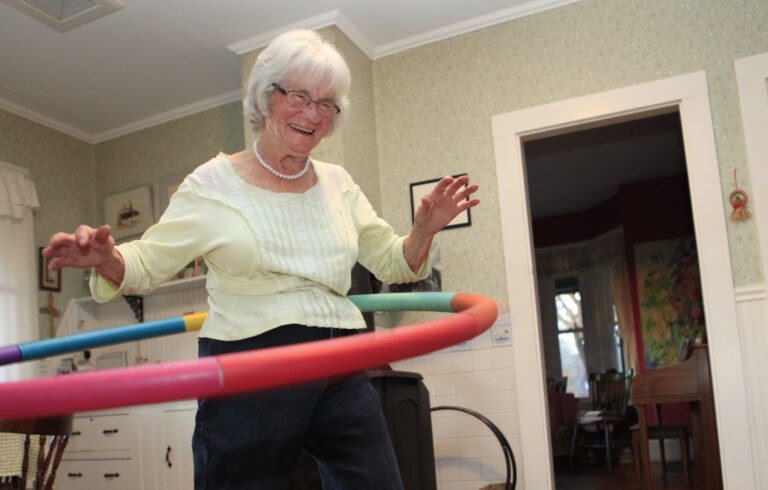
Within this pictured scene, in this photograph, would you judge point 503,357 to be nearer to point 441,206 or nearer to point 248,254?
point 441,206

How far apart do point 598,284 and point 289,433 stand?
9.87m

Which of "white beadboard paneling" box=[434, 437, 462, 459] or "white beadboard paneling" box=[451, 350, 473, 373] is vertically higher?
"white beadboard paneling" box=[451, 350, 473, 373]

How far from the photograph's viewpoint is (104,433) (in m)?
4.93

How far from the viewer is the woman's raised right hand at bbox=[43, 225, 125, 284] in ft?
4.43

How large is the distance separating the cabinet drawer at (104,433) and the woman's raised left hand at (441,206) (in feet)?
12.1

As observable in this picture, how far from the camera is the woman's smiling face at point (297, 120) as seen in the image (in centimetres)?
162

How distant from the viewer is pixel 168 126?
566 centimetres

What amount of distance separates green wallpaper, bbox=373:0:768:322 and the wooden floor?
2.61 meters

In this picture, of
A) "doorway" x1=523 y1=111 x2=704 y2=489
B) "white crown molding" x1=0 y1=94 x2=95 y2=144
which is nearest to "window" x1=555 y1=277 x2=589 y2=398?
"doorway" x1=523 y1=111 x2=704 y2=489

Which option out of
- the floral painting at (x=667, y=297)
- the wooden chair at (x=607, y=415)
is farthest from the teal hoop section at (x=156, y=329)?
the floral painting at (x=667, y=297)

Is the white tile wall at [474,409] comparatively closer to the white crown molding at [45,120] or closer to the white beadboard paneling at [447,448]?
the white beadboard paneling at [447,448]

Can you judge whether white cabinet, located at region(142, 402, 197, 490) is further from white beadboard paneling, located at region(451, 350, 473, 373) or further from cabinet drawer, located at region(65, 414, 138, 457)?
white beadboard paneling, located at region(451, 350, 473, 373)

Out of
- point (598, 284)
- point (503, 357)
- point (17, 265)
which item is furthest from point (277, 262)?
point (598, 284)

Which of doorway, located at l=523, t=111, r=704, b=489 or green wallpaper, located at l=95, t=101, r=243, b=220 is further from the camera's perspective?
doorway, located at l=523, t=111, r=704, b=489
